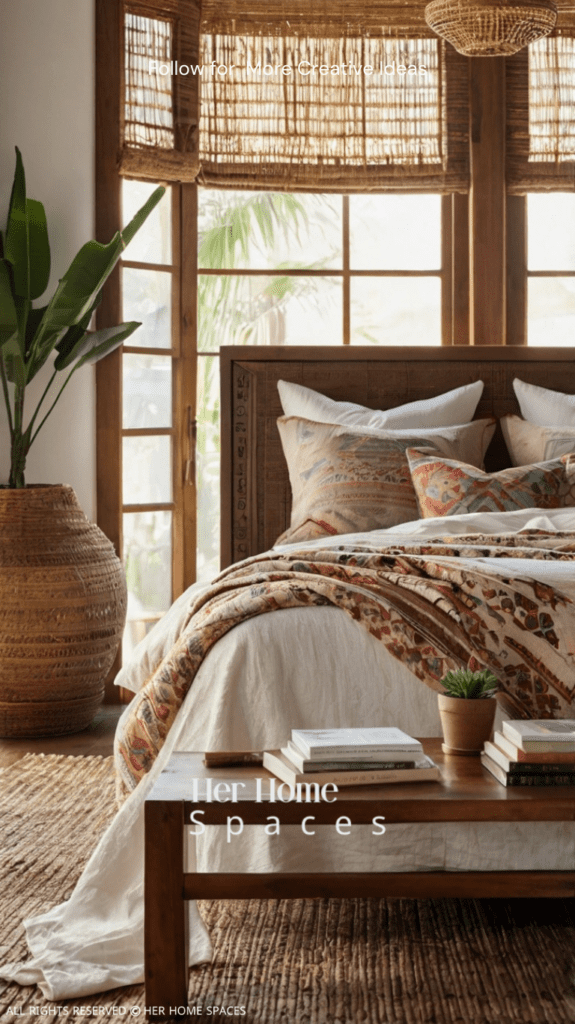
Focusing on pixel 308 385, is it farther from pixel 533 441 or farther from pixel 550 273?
pixel 550 273

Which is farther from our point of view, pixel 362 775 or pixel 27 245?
pixel 27 245

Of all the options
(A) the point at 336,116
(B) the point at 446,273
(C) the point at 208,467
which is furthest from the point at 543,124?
(C) the point at 208,467

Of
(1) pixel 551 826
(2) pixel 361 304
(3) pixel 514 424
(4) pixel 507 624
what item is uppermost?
(2) pixel 361 304

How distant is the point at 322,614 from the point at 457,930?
2.25 ft

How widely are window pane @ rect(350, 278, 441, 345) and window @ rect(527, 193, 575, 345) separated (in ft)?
1.28

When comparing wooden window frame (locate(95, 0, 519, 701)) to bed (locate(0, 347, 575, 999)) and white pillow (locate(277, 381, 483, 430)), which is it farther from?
bed (locate(0, 347, 575, 999))

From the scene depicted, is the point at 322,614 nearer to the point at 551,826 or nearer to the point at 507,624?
the point at 507,624

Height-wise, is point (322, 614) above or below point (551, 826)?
above

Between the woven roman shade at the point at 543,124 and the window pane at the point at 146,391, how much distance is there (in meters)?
1.58

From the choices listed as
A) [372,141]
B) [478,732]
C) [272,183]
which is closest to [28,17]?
[272,183]

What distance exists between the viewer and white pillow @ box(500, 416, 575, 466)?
3.92 m

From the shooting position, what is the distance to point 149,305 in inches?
175

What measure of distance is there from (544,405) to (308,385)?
88 cm

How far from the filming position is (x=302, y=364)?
4297 millimetres
